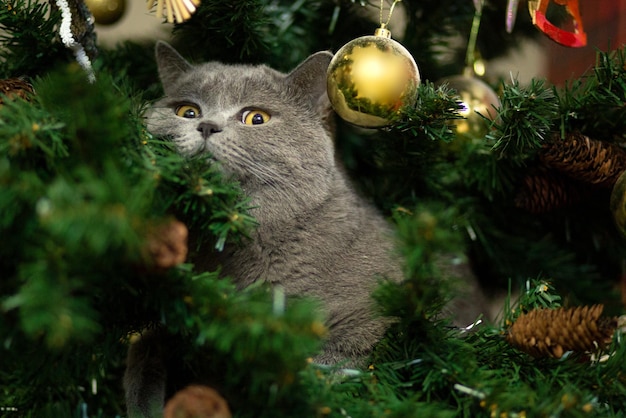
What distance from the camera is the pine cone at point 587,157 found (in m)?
0.85

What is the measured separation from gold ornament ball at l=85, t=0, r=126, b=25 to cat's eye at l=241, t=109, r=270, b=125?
26cm

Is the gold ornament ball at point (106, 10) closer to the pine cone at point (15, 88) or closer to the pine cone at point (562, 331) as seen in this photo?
the pine cone at point (15, 88)

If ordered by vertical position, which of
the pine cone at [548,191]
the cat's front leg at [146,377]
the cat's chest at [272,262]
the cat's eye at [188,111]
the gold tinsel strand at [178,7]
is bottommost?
the cat's front leg at [146,377]

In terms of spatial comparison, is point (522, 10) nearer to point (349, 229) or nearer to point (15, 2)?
point (349, 229)

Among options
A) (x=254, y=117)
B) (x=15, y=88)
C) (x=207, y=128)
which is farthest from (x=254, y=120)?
(x=15, y=88)

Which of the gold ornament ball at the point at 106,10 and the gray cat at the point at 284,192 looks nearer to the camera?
the gray cat at the point at 284,192

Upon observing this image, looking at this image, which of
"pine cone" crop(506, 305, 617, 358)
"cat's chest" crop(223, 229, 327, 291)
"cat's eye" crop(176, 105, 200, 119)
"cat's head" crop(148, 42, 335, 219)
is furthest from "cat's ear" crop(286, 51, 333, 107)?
"pine cone" crop(506, 305, 617, 358)

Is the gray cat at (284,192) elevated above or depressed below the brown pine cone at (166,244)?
below

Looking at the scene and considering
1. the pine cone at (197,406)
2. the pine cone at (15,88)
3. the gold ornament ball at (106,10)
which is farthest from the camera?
the gold ornament ball at (106,10)

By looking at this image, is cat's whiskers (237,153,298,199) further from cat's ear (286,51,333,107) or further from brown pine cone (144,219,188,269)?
brown pine cone (144,219,188,269)

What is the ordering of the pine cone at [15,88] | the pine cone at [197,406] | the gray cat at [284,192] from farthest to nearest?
the gray cat at [284,192] < the pine cone at [15,88] < the pine cone at [197,406]

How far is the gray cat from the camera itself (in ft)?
2.70

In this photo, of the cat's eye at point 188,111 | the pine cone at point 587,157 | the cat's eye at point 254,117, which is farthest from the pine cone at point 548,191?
the cat's eye at point 188,111

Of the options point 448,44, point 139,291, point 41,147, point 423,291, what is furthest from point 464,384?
point 448,44
